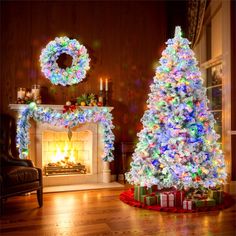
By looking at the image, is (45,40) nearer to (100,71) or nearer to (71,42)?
(71,42)

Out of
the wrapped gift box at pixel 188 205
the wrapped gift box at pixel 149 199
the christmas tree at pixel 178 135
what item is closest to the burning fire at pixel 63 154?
the christmas tree at pixel 178 135

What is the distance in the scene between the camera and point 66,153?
18.5ft

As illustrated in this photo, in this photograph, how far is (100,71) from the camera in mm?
5766

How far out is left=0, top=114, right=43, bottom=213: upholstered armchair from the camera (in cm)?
367

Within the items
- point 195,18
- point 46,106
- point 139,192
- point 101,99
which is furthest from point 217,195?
point 195,18

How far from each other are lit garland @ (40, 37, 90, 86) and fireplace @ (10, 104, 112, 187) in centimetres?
52

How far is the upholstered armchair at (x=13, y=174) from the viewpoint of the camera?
3672 millimetres

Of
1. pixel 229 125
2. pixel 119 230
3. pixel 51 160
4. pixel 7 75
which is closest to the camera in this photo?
pixel 119 230

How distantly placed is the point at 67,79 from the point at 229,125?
2667mm

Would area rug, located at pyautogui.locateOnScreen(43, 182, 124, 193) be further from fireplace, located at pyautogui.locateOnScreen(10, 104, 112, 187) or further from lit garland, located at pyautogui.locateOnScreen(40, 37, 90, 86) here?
lit garland, located at pyautogui.locateOnScreen(40, 37, 90, 86)

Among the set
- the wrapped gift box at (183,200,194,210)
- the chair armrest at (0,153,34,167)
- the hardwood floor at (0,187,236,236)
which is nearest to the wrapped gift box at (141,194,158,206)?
the hardwood floor at (0,187,236,236)

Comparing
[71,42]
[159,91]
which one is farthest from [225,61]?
[71,42]

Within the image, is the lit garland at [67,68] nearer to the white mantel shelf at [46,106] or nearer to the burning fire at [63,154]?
the white mantel shelf at [46,106]

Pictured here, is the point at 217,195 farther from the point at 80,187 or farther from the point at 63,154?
the point at 63,154
